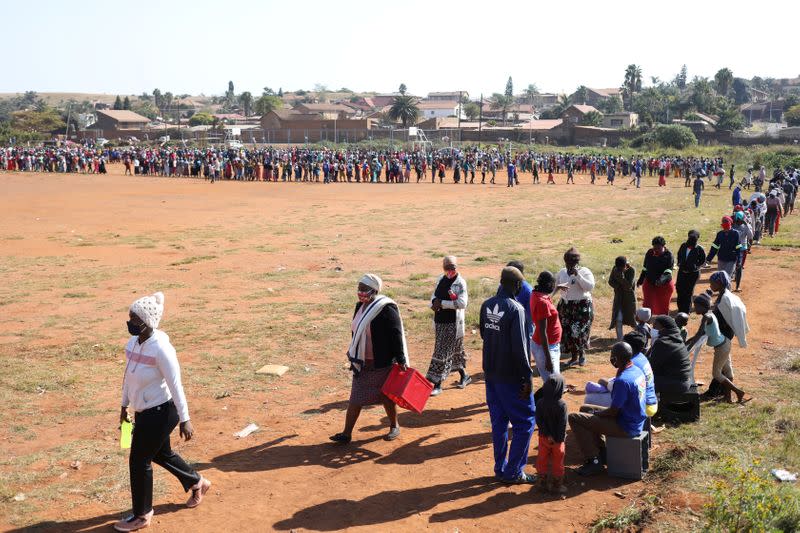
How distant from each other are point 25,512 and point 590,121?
93937mm

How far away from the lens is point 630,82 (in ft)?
467

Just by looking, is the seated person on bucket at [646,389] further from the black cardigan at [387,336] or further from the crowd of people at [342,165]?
the crowd of people at [342,165]

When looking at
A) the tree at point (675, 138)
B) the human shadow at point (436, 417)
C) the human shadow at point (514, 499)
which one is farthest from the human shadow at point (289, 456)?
the tree at point (675, 138)

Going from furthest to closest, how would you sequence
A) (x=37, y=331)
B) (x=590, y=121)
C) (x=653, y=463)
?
(x=590, y=121) → (x=37, y=331) → (x=653, y=463)

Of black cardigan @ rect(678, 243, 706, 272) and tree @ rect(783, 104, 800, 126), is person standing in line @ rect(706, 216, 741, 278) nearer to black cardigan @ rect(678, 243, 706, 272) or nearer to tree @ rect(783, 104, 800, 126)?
black cardigan @ rect(678, 243, 706, 272)

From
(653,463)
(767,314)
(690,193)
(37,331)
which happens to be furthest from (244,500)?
(690,193)

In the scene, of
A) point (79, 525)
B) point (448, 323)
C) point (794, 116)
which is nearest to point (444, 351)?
point (448, 323)

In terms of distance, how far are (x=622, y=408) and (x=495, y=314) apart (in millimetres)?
1372

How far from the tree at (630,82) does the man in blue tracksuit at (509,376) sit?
463 feet

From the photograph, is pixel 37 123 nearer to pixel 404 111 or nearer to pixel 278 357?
pixel 404 111

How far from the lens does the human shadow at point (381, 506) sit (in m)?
5.80

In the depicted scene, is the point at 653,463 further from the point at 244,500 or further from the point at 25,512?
the point at 25,512

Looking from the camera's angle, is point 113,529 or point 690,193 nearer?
point 113,529

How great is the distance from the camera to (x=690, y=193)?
3756 centimetres
